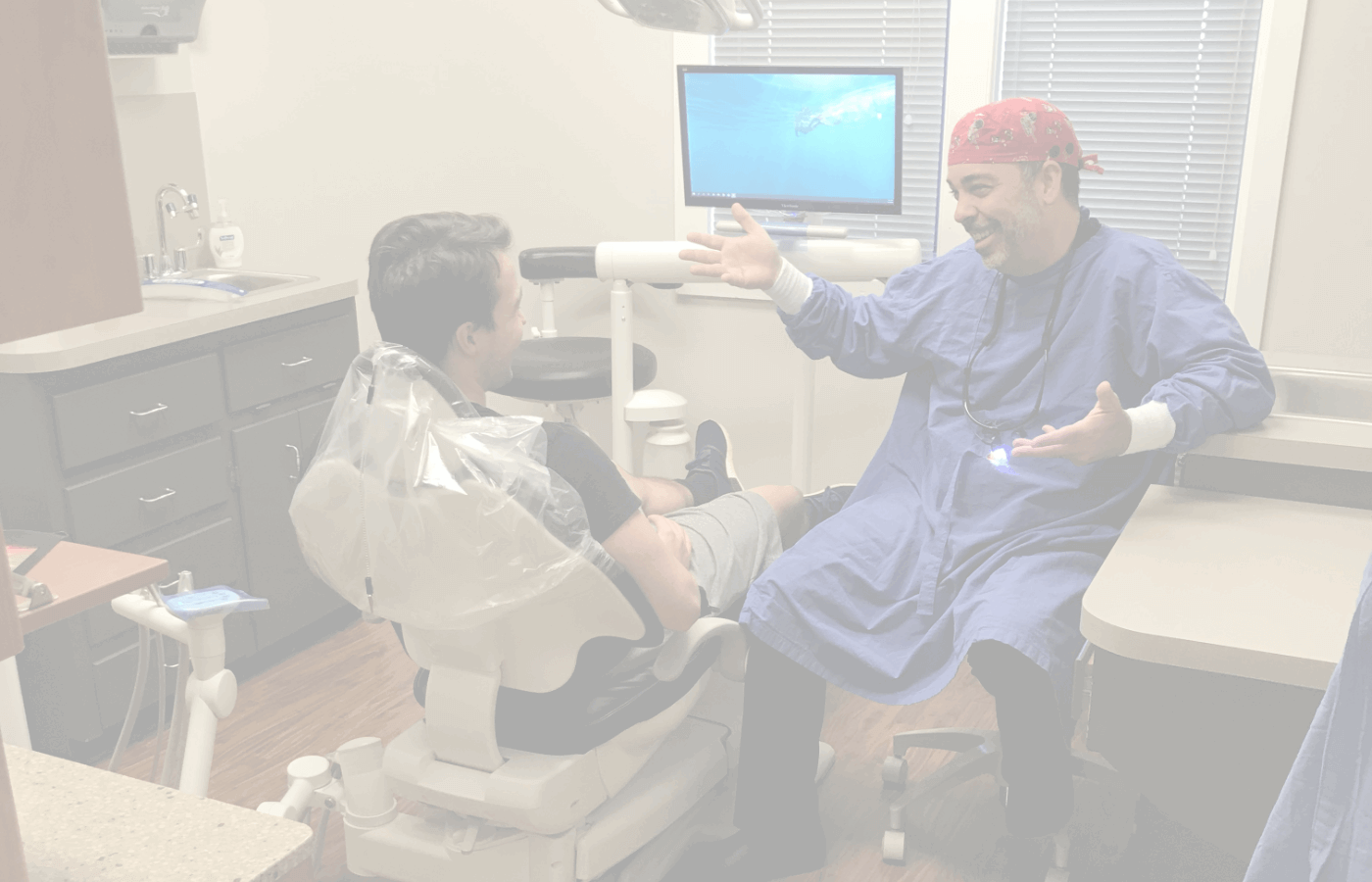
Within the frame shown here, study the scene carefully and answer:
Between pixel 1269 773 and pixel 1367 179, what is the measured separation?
6.42 feet

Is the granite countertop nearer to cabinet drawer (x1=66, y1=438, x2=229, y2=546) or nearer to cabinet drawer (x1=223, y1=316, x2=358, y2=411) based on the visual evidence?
cabinet drawer (x1=66, y1=438, x2=229, y2=546)

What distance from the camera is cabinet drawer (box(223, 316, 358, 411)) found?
2689mm

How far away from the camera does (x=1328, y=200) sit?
2.93 meters

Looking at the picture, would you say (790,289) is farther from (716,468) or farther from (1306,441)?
(1306,441)

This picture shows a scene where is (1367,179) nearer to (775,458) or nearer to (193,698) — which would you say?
(775,458)

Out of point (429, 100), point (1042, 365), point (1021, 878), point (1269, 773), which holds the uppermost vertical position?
point (429, 100)

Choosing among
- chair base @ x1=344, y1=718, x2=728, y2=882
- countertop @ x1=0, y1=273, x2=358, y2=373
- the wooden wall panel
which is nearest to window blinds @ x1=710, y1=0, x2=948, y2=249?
countertop @ x1=0, y1=273, x2=358, y2=373

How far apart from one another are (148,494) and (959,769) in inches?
69.0

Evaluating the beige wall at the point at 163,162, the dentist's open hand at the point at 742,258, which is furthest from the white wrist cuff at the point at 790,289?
the beige wall at the point at 163,162

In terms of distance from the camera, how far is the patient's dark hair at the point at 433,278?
170cm

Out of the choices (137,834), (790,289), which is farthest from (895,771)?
(137,834)

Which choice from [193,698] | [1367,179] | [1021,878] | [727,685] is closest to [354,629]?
[727,685]

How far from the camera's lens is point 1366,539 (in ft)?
5.13

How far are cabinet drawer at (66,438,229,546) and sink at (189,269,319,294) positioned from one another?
1.82 ft
